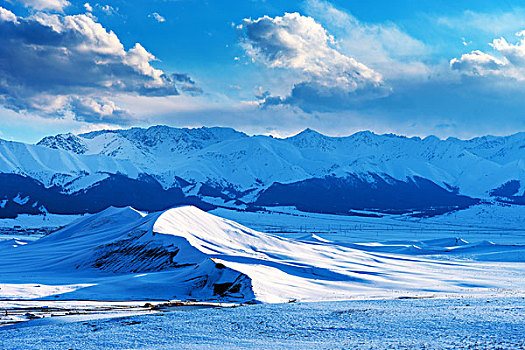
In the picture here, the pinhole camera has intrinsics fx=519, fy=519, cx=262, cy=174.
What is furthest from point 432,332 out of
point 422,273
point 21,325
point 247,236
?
point 247,236

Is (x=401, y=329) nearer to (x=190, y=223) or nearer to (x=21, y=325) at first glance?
(x=21, y=325)

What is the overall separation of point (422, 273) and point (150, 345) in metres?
72.0

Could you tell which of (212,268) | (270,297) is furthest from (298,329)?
(212,268)

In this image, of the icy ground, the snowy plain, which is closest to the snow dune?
the snowy plain

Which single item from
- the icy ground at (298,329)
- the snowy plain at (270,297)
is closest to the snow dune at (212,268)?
the snowy plain at (270,297)

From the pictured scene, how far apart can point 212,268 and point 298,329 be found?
34.6 m

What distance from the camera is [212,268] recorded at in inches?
2601

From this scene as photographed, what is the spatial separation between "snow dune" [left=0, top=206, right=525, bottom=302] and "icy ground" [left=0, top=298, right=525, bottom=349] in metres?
20.4

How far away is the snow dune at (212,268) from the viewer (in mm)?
62188

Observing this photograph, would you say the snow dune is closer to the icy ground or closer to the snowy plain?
the snowy plain

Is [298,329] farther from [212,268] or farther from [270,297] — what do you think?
[212,268]

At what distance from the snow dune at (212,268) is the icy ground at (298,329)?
20.4 metres

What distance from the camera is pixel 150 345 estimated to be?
29.4m

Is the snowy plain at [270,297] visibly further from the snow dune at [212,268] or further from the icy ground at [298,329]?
the snow dune at [212,268]
